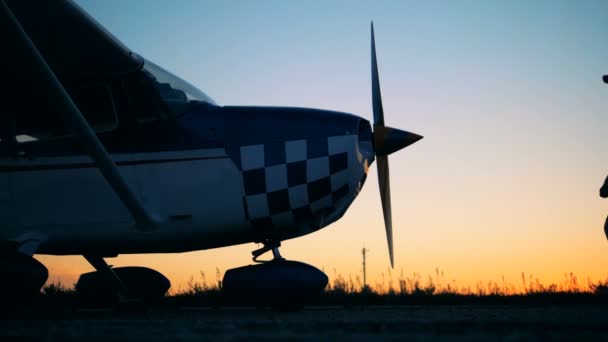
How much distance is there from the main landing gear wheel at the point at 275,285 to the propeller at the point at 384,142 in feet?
6.24

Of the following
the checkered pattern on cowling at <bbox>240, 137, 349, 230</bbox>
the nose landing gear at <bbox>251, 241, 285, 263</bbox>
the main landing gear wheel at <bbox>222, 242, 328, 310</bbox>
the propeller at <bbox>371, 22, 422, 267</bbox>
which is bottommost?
the main landing gear wheel at <bbox>222, 242, 328, 310</bbox>

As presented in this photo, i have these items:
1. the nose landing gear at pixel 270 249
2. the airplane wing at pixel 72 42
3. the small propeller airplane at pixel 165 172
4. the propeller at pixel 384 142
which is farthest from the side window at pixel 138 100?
the propeller at pixel 384 142

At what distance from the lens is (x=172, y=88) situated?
267 inches

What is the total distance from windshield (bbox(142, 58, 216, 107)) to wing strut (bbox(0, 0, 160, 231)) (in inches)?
56.6

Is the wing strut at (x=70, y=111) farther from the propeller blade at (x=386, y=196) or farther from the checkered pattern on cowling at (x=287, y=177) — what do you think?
the propeller blade at (x=386, y=196)

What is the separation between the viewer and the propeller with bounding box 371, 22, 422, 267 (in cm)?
749

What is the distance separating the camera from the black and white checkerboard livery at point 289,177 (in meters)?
6.38

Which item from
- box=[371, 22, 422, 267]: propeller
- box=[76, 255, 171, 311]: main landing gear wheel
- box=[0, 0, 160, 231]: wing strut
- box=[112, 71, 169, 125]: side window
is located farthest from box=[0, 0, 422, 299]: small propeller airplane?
box=[76, 255, 171, 311]: main landing gear wheel

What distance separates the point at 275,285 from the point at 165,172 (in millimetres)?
1645

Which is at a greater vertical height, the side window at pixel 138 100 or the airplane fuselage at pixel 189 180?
the side window at pixel 138 100

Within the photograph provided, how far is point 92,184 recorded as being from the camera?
6.50m

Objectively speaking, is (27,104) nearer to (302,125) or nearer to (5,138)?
(5,138)

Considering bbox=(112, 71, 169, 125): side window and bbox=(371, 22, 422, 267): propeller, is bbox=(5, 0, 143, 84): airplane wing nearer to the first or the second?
bbox=(112, 71, 169, 125): side window

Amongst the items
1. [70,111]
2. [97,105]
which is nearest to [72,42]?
[97,105]
